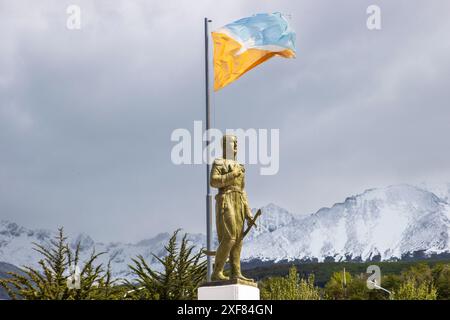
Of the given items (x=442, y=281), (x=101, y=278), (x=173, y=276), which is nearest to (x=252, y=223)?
(x=101, y=278)

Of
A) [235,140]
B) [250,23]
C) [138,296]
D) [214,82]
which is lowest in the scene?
[138,296]

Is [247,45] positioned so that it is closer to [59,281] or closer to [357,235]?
[59,281]

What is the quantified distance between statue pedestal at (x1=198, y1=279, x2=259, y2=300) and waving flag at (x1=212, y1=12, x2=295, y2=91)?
653 cm

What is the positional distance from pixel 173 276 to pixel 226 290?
11.1 metres

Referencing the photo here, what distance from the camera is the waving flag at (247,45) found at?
22.2 meters

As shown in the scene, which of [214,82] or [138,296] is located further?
[138,296]

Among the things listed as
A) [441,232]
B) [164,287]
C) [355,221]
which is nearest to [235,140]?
[164,287]

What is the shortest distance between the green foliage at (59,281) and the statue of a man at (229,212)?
7.40 m

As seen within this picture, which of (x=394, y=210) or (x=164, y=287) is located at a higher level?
(x=394, y=210)

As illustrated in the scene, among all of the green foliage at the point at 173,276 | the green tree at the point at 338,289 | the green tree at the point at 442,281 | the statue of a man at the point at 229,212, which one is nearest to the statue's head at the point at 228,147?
the statue of a man at the point at 229,212

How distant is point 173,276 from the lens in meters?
28.1

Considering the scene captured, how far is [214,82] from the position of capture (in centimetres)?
2189
